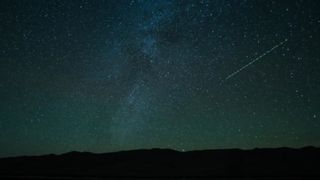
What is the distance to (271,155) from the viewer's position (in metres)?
54.7

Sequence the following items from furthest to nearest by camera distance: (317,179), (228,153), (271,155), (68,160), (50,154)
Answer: (50,154) < (68,160) < (228,153) < (271,155) < (317,179)

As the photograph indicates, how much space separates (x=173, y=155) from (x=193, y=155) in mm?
A: 5848

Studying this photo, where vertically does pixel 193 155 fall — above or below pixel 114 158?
below

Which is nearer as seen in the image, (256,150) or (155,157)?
(256,150)

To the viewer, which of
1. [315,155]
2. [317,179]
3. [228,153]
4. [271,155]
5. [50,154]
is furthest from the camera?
[50,154]

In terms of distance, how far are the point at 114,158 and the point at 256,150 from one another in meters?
22.1

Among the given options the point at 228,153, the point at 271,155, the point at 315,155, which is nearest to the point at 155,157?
the point at 228,153

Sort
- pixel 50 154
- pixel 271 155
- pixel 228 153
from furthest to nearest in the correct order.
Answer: pixel 50 154, pixel 228 153, pixel 271 155

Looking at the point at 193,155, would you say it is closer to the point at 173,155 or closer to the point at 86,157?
the point at 173,155

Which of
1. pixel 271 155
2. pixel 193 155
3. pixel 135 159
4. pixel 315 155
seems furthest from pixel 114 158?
pixel 315 155

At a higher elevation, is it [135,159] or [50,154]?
[50,154]

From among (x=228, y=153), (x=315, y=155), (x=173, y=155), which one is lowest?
(x=315, y=155)

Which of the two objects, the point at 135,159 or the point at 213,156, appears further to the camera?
the point at 135,159

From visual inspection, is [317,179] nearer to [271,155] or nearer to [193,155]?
[271,155]
